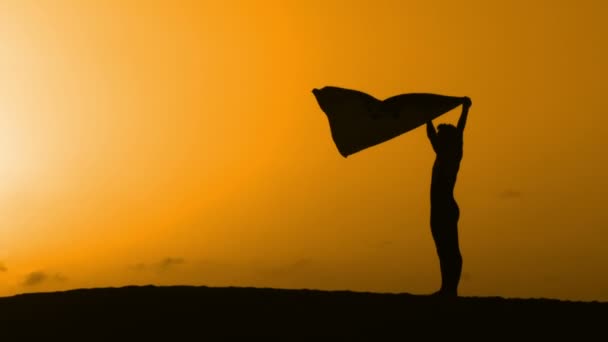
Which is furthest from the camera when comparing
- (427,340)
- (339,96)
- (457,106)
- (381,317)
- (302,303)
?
(339,96)

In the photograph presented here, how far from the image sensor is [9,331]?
12.3 m

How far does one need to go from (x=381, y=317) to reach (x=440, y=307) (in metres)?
0.79

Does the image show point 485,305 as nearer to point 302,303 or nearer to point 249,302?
point 302,303

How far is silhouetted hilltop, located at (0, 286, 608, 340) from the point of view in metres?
11.3

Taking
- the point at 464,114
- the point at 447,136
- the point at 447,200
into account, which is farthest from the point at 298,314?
the point at 464,114

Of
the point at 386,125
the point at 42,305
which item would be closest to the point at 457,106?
the point at 386,125

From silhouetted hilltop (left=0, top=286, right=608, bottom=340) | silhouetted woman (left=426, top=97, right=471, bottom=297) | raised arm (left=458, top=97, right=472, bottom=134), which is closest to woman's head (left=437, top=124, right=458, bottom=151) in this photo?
silhouetted woman (left=426, top=97, right=471, bottom=297)

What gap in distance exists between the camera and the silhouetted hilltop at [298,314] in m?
11.3

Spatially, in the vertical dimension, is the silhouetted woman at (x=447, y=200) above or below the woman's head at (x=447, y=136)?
below

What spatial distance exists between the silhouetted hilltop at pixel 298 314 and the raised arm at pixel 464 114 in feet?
7.53

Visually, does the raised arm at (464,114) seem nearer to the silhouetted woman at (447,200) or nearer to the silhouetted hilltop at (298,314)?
the silhouetted woman at (447,200)

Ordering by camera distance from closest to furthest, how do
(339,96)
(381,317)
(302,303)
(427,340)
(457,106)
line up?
(427,340)
(381,317)
(302,303)
(457,106)
(339,96)

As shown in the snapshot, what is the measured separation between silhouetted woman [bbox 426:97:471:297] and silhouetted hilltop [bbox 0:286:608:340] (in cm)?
58

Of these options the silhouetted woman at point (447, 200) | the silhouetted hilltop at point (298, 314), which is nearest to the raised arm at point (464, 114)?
the silhouetted woman at point (447, 200)
